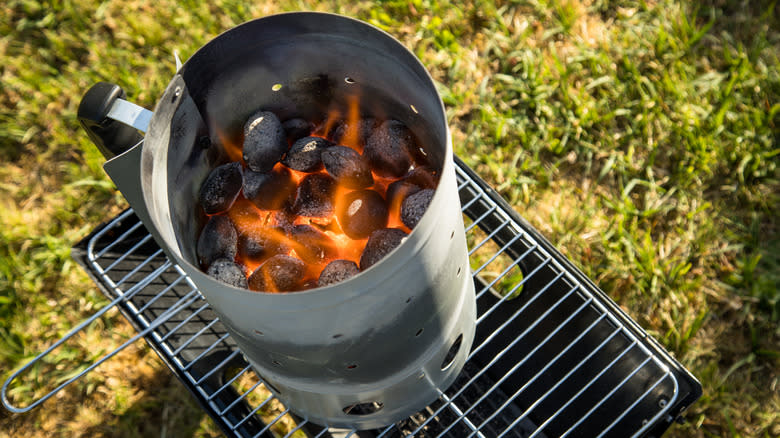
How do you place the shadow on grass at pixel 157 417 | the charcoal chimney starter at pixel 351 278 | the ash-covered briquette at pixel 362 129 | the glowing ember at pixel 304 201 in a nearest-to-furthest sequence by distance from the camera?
the charcoal chimney starter at pixel 351 278, the glowing ember at pixel 304 201, the ash-covered briquette at pixel 362 129, the shadow on grass at pixel 157 417

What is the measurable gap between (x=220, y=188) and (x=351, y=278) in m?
0.55

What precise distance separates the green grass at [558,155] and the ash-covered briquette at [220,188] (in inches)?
37.9

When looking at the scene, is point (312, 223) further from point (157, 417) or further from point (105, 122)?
point (157, 417)

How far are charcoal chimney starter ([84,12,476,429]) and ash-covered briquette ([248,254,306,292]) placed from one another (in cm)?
11

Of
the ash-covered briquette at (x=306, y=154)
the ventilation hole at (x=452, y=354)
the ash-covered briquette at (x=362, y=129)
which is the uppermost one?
the ash-covered briquette at (x=306, y=154)

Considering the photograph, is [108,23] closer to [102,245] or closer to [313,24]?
[102,245]

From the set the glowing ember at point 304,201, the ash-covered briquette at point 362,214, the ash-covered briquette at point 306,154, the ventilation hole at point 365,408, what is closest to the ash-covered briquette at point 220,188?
the glowing ember at point 304,201

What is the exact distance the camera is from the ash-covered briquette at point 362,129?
139 cm

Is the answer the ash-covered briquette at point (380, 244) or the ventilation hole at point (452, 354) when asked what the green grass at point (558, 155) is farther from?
the ash-covered briquette at point (380, 244)

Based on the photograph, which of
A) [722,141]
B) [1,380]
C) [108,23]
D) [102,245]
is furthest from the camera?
[108,23]

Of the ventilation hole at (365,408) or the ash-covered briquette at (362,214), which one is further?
the ventilation hole at (365,408)

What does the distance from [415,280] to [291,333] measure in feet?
0.69

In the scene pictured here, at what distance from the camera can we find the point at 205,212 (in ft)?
4.42

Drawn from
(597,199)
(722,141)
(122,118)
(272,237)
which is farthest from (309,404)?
(722,141)
